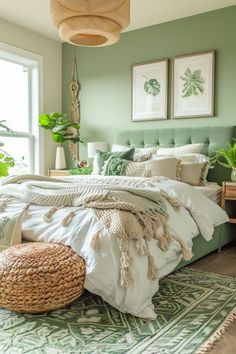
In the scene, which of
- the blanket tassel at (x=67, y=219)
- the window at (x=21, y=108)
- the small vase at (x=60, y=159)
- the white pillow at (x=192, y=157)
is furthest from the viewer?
the small vase at (x=60, y=159)

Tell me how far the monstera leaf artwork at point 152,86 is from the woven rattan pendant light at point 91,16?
6.98ft

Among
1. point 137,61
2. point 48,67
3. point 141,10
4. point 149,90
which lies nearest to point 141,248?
point 149,90

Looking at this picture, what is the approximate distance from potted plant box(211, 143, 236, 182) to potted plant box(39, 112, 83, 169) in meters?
2.08

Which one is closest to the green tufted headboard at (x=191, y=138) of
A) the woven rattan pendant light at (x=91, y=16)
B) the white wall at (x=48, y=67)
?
the white wall at (x=48, y=67)

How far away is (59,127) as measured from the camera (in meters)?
5.00

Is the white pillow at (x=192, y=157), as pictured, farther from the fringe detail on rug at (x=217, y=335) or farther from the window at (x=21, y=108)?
the window at (x=21, y=108)

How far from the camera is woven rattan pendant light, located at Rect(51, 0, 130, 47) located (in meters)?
2.35

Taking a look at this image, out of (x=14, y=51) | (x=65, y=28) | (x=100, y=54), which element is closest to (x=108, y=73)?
(x=100, y=54)

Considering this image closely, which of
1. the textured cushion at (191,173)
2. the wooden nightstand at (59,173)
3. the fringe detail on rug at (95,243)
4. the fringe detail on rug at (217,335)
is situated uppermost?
the textured cushion at (191,173)

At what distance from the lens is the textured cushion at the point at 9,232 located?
2324 mm

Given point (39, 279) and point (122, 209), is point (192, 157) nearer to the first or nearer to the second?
point (122, 209)

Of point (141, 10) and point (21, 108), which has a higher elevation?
point (141, 10)

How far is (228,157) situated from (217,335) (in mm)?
2275

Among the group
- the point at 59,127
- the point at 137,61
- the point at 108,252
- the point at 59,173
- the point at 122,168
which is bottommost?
the point at 108,252
